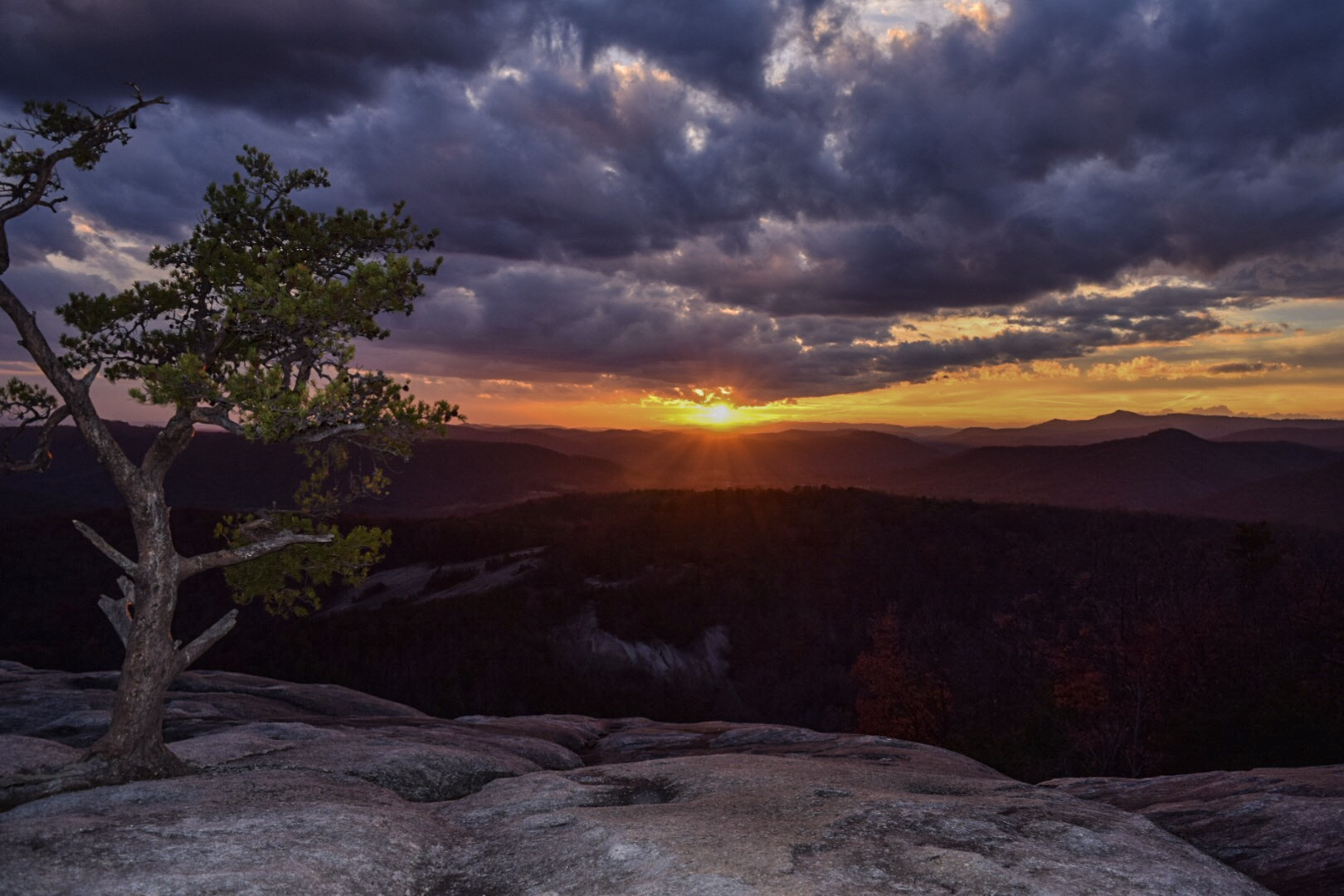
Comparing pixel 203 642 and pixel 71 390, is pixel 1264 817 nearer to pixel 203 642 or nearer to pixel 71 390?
pixel 203 642

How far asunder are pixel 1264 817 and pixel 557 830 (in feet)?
42.2

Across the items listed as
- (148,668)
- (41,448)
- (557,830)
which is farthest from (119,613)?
(557,830)

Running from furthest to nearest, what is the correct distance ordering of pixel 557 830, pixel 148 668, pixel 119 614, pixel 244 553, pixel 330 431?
pixel 244 553 → pixel 330 431 → pixel 119 614 → pixel 148 668 → pixel 557 830

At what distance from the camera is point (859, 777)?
1573cm

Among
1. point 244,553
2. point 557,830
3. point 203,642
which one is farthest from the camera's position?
point 244,553

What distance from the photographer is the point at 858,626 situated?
8794cm

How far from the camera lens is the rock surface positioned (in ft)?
35.7

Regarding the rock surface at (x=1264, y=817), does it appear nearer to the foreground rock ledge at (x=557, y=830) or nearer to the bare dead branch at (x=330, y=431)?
the foreground rock ledge at (x=557, y=830)

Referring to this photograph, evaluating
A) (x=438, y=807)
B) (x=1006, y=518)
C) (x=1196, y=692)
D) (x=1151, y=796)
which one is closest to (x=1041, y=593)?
(x=1006, y=518)

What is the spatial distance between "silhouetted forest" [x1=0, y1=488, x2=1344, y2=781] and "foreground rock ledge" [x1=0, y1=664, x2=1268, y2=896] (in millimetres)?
31707

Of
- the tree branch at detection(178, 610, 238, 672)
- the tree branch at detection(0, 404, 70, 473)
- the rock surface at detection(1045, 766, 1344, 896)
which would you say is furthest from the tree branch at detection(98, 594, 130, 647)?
the rock surface at detection(1045, 766, 1344, 896)

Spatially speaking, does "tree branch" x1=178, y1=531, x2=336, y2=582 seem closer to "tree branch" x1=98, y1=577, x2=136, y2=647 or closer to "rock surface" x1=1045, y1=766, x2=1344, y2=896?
"tree branch" x1=98, y1=577, x2=136, y2=647

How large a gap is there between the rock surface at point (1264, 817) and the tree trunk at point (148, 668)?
66.6 ft

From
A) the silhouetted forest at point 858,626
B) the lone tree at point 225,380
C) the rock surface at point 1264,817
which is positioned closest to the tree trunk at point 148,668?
the lone tree at point 225,380
